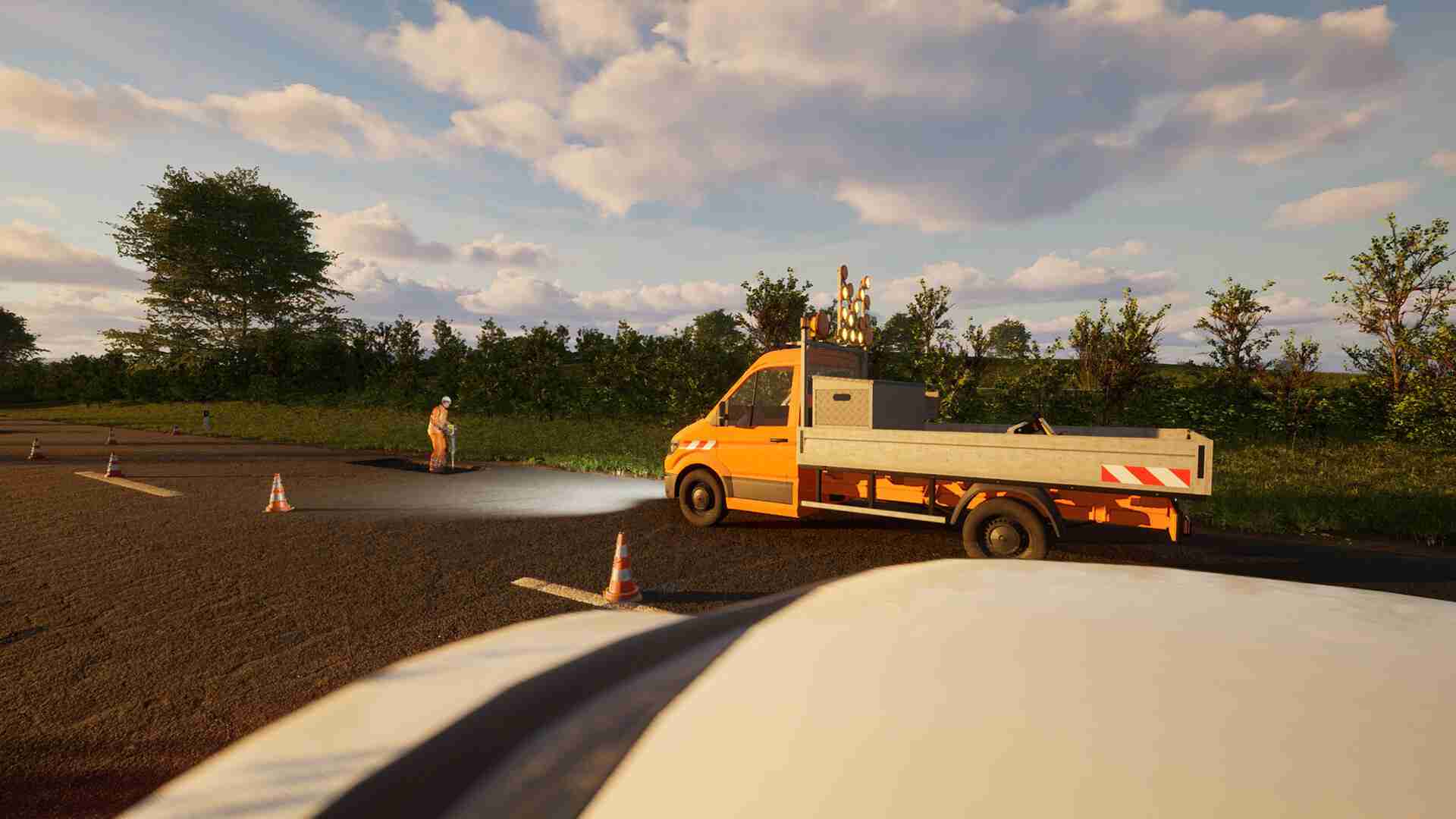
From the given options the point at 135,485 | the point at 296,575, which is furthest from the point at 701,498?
the point at 135,485

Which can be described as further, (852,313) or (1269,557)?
(852,313)

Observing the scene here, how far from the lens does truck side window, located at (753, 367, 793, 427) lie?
8.29m

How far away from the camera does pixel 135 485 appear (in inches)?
452

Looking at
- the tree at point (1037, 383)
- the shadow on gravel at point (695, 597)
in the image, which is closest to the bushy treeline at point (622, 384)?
the tree at point (1037, 383)

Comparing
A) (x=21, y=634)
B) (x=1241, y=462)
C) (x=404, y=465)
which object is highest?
(x=1241, y=462)

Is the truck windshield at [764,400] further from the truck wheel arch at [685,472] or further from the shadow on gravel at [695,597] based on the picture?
the shadow on gravel at [695,597]

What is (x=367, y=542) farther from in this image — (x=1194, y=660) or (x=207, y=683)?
(x=1194, y=660)

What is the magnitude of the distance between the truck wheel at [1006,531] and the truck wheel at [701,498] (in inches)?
120

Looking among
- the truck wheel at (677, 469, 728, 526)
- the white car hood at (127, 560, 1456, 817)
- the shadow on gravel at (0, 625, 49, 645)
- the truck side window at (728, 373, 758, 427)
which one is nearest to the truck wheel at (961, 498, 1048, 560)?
the truck side window at (728, 373, 758, 427)

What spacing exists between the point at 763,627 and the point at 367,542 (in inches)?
292

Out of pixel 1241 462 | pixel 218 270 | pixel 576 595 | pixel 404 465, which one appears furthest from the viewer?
pixel 218 270

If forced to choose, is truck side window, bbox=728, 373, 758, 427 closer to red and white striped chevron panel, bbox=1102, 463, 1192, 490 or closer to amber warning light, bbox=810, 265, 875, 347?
amber warning light, bbox=810, 265, 875, 347

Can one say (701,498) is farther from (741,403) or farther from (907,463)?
(907,463)

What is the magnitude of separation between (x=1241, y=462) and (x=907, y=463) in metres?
10.6
